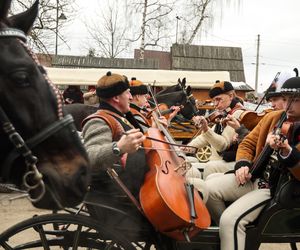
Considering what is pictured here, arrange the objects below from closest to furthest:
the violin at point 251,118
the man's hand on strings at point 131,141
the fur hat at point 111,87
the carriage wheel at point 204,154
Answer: the man's hand on strings at point 131,141 → the fur hat at point 111,87 → the violin at point 251,118 → the carriage wheel at point 204,154

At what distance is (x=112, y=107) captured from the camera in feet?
10.6

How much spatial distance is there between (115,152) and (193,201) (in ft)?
1.96

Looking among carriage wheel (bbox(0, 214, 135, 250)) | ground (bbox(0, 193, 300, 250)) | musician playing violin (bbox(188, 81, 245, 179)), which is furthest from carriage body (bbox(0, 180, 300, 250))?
ground (bbox(0, 193, 300, 250))

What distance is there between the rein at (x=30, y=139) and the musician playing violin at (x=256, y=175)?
1466 millimetres

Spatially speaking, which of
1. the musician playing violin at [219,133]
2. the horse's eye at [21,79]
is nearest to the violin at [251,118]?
the musician playing violin at [219,133]

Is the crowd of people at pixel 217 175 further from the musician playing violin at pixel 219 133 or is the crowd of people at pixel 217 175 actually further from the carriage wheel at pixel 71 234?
the musician playing violin at pixel 219 133

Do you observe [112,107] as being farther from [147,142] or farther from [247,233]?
[247,233]

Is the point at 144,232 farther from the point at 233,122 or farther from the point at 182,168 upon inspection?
the point at 233,122

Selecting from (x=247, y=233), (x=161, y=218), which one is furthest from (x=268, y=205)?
(x=161, y=218)

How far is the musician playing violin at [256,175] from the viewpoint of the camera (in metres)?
2.83

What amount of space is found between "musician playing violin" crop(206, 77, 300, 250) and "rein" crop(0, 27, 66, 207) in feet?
4.81

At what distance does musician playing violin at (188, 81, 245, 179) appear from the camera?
419 cm

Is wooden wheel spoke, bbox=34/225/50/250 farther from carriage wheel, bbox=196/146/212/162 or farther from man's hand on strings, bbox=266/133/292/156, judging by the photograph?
carriage wheel, bbox=196/146/212/162

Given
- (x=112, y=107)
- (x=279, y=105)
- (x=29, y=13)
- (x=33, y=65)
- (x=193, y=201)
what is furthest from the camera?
(x=279, y=105)
